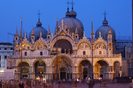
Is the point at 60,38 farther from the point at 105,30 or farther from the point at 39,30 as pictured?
the point at 105,30

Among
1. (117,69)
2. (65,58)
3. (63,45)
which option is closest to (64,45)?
(63,45)

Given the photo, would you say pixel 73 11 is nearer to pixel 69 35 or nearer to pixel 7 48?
pixel 69 35

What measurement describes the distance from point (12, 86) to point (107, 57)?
43767 mm

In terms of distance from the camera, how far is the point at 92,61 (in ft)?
243

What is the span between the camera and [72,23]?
85438 mm

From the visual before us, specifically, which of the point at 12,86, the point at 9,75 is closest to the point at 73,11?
the point at 9,75

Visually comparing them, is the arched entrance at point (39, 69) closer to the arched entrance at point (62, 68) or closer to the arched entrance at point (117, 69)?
the arched entrance at point (62, 68)

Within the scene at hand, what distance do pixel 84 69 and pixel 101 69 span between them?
2.99 meters

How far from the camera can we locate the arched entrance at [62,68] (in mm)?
78300

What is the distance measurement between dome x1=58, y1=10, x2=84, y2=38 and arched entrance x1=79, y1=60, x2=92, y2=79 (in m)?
8.00

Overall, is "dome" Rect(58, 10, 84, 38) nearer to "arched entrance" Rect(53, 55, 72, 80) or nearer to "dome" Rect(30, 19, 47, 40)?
"dome" Rect(30, 19, 47, 40)

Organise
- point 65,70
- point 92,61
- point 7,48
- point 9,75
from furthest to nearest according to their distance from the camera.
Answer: point 7,48
point 65,70
point 92,61
point 9,75

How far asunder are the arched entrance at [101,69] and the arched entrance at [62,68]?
4.54 metres

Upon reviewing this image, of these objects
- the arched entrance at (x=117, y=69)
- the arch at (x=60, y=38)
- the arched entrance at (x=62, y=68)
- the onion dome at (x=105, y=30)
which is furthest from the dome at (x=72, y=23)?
the arched entrance at (x=117, y=69)
